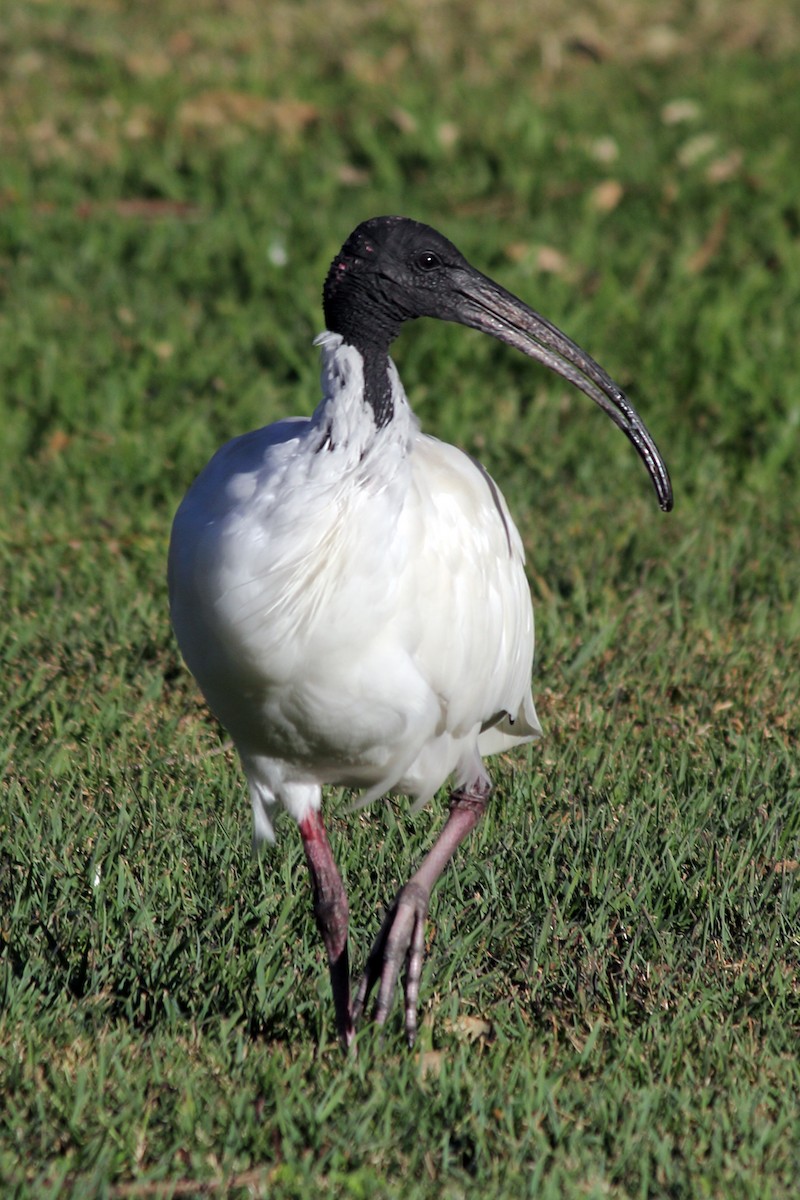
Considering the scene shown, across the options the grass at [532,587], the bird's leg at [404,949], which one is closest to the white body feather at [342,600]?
the bird's leg at [404,949]

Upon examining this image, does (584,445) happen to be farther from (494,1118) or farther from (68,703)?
(494,1118)

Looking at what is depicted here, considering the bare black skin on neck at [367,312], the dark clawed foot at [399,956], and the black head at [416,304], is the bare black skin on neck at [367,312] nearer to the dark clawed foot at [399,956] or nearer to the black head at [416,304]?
the black head at [416,304]

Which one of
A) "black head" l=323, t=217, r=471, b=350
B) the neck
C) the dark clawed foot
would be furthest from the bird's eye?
the dark clawed foot

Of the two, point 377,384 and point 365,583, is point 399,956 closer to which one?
point 365,583

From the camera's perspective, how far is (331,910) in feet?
11.7

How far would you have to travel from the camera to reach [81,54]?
9836 millimetres

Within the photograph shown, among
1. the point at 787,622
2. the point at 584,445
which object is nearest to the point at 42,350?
the point at 584,445

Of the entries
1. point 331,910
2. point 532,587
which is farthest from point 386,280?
point 532,587

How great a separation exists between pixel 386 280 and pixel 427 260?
0.12 metres

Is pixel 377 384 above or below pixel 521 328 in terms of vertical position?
below

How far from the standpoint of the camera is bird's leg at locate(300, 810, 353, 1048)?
347 cm

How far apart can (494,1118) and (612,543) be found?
2949 millimetres

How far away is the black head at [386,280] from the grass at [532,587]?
4.34ft

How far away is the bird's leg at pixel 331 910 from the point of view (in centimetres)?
347
